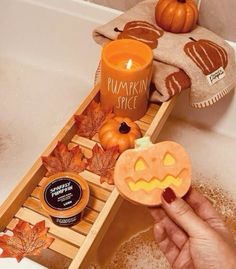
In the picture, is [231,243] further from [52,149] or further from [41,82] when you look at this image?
[41,82]

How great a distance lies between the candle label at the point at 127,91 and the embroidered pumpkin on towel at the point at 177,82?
8 cm

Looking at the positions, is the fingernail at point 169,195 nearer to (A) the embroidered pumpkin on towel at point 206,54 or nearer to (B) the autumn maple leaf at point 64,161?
(B) the autumn maple leaf at point 64,161

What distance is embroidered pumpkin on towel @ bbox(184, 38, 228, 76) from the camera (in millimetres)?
1148

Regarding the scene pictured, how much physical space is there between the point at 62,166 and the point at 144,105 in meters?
0.28

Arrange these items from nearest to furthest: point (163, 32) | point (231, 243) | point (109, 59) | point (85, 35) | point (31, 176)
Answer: point (231, 243) < point (31, 176) < point (109, 59) < point (163, 32) < point (85, 35)

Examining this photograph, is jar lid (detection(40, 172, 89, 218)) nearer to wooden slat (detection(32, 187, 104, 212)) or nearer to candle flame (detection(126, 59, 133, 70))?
wooden slat (detection(32, 187, 104, 212))

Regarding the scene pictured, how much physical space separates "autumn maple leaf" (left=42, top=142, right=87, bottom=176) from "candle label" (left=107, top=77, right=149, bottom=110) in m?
0.16

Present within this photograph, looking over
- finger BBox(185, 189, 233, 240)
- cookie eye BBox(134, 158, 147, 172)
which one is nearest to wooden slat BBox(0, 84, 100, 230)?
cookie eye BBox(134, 158, 147, 172)

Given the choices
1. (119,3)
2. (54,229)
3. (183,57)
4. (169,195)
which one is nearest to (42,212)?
(54,229)

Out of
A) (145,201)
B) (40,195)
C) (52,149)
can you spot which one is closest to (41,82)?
(52,149)

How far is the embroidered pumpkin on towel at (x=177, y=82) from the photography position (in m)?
1.10

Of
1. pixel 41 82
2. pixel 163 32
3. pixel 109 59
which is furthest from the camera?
pixel 41 82

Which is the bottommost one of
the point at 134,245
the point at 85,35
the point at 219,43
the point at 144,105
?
the point at 134,245

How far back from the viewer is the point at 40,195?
2.93ft
